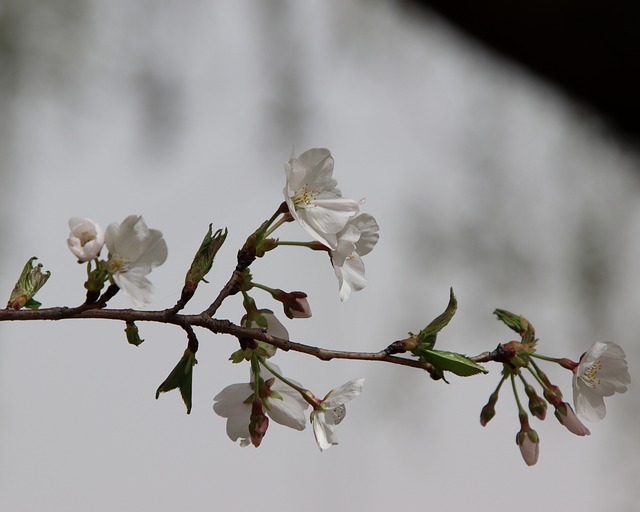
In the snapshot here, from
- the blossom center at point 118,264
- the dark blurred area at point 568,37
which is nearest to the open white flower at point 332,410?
the blossom center at point 118,264

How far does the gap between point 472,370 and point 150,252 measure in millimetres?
126

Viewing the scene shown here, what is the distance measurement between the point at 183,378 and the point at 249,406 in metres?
0.04

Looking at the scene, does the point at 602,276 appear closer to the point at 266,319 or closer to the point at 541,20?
the point at 541,20

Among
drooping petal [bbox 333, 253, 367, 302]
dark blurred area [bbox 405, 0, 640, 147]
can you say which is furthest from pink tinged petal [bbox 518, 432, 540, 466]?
dark blurred area [bbox 405, 0, 640, 147]

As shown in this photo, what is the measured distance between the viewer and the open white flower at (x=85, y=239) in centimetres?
28

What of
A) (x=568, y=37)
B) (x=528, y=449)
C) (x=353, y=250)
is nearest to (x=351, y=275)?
(x=353, y=250)

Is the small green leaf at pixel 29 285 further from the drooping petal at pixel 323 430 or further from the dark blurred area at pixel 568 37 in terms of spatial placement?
the dark blurred area at pixel 568 37

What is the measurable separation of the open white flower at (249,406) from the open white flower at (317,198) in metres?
0.07

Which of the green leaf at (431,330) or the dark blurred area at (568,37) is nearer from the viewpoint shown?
the green leaf at (431,330)

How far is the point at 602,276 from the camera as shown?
4.38ft

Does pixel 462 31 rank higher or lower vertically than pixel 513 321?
higher

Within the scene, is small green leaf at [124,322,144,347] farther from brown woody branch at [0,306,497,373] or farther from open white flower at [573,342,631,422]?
open white flower at [573,342,631,422]

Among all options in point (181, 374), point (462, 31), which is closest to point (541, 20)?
point (462, 31)

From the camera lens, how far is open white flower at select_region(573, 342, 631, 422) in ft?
1.13
